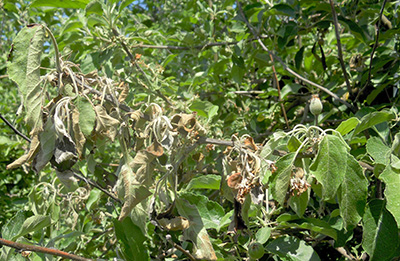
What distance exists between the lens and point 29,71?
2.28 feet

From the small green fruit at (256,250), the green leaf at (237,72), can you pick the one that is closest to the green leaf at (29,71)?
the small green fruit at (256,250)

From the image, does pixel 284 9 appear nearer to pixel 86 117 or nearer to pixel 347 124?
pixel 347 124

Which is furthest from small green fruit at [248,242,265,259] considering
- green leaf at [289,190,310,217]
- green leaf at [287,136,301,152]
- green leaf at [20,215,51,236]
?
green leaf at [20,215,51,236]

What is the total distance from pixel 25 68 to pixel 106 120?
175 millimetres

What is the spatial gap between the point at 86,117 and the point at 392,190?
0.61 metres

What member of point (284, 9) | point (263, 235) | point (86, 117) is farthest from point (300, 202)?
point (284, 9)

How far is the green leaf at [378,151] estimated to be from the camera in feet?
2.74

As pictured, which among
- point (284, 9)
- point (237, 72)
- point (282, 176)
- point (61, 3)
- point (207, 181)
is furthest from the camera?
point (237, 72)

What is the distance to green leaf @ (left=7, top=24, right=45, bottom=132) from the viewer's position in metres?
0.69

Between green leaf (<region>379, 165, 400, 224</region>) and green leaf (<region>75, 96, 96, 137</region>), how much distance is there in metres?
0.58

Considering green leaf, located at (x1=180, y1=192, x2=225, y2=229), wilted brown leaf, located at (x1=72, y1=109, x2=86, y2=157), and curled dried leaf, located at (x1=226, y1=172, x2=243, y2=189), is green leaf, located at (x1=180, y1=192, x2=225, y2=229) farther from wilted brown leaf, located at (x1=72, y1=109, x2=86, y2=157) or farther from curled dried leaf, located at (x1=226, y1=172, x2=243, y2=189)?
wilted brown leaf, located at (x1=72, y1=109, x2=86, y2=157)

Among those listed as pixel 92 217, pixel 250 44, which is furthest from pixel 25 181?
pixel 250 44

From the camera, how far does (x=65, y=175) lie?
731mm

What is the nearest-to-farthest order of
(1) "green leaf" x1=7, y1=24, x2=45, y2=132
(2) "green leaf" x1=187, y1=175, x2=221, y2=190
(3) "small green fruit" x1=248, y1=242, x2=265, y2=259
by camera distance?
(1) "green leaf" x1=7, y1=24, x2=45, y2=132 → (3) "small green fruit" x1=248, y1=242, x2=265, y2=259 → (2) "green leaf" x1=187, y1=175, x2=221, y2=190
